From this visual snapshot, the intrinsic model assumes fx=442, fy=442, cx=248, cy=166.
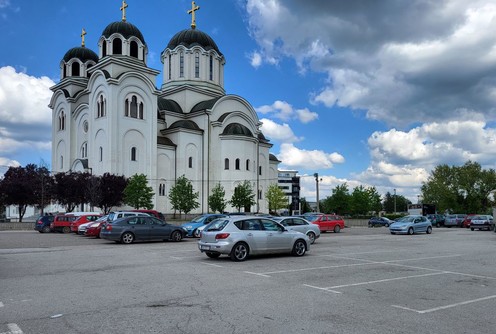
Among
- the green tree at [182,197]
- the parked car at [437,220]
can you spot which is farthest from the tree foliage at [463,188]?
the green tree at [182,197]

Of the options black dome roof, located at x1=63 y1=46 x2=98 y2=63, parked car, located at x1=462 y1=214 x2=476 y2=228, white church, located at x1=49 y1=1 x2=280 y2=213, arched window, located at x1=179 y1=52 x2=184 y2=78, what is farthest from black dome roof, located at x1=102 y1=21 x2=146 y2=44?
parked car, located at x1=462 y1=214 x2=476 y2=228

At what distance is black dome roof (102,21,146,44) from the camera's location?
192 feet

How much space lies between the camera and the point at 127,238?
22.3 meters

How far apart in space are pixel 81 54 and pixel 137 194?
29447 millimetres

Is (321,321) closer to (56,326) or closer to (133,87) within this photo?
(56,326)

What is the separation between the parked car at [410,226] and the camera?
3222 centimetres

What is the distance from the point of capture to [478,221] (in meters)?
42.3

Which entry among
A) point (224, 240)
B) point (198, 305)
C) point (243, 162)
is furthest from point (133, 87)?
point (198, 305)

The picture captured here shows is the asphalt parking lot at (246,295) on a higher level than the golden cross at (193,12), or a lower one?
lower

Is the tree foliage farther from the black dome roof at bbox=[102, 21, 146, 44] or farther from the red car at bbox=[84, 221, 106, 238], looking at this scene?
the red car at bbox=[84, 221, 106, 238]

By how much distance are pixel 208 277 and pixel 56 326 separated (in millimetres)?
4973

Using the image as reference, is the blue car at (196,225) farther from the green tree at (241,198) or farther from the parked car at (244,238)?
the green tree at (241,198)

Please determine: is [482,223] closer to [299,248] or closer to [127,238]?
[299,248]

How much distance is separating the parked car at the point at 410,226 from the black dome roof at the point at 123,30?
43195 mm
